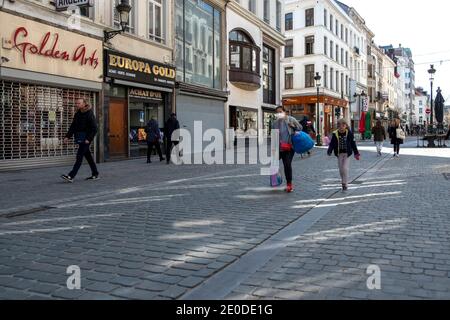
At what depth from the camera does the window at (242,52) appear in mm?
26375

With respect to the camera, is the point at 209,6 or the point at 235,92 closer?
the point at 209,6

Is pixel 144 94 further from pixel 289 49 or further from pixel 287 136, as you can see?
pixel 289 49

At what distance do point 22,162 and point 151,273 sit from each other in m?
10.6

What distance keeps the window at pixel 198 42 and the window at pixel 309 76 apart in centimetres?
2299

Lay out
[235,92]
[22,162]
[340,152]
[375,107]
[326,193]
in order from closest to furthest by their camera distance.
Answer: [326,193] < [340,152] < [22,162] < [235,92] < [375,107]

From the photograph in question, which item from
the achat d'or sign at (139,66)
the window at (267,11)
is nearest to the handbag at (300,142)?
the achat d'or sign at (139,66)

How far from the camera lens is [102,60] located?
52.5 feet

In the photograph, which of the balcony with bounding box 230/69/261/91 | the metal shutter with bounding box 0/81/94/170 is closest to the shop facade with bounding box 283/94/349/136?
the balcony with bounding box 230/69/261/91

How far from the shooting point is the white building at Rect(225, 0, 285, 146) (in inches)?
1037

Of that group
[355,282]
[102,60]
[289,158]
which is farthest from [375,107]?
[355,282]

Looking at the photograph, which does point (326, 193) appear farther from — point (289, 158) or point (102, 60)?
point (102, 60)

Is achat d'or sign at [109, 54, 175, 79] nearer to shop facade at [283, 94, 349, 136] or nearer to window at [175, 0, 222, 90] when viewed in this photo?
window at [175, 0, 222, 90]

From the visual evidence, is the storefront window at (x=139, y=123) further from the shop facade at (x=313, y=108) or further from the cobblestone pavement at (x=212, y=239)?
the shop facade at (x=313, y=108)

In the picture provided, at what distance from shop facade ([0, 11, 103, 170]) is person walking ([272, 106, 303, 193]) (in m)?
A: 8.11
